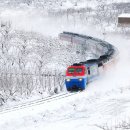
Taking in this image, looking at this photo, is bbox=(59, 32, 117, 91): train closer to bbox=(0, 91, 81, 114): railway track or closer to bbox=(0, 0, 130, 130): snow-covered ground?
bbox=(0, 0, 130, 130): snow-covered ground

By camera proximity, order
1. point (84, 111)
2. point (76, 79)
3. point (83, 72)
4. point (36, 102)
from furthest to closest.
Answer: point (83, 72), point (76, 79), point (36, 102), point (84, 111)

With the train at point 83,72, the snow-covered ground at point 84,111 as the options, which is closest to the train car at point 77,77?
the train at point 83,72

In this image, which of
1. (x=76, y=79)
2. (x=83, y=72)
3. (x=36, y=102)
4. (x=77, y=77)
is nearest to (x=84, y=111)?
(x=36, y=102)

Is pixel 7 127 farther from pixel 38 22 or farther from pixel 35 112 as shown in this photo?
pixel 38 22

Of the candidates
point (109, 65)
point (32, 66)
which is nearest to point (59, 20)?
point (32, 66)

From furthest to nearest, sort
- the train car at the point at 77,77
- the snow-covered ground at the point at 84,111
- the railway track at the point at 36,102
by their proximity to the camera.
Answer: the train car at the point at 77,77 < the railway track at the point at 36,102 < the snow-covered ground at the point at 84,111

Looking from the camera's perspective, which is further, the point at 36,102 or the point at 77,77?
the point at 77,77

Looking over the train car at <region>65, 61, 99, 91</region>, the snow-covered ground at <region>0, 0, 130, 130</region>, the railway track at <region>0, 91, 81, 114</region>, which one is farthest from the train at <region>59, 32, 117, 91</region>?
the railway track at <region>0, 91, 81, 114</region>

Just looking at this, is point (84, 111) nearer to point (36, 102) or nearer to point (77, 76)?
point (36, 102)

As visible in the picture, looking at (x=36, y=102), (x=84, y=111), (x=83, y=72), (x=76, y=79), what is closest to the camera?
(x=84, y=111)

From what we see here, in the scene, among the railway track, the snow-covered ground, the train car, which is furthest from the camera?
the train car

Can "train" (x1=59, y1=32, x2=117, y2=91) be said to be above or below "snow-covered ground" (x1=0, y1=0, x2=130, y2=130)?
above

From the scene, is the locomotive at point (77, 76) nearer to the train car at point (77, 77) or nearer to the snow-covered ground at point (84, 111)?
the train car at point (77, 77)

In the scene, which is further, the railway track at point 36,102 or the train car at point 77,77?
the train car at point 77,77
